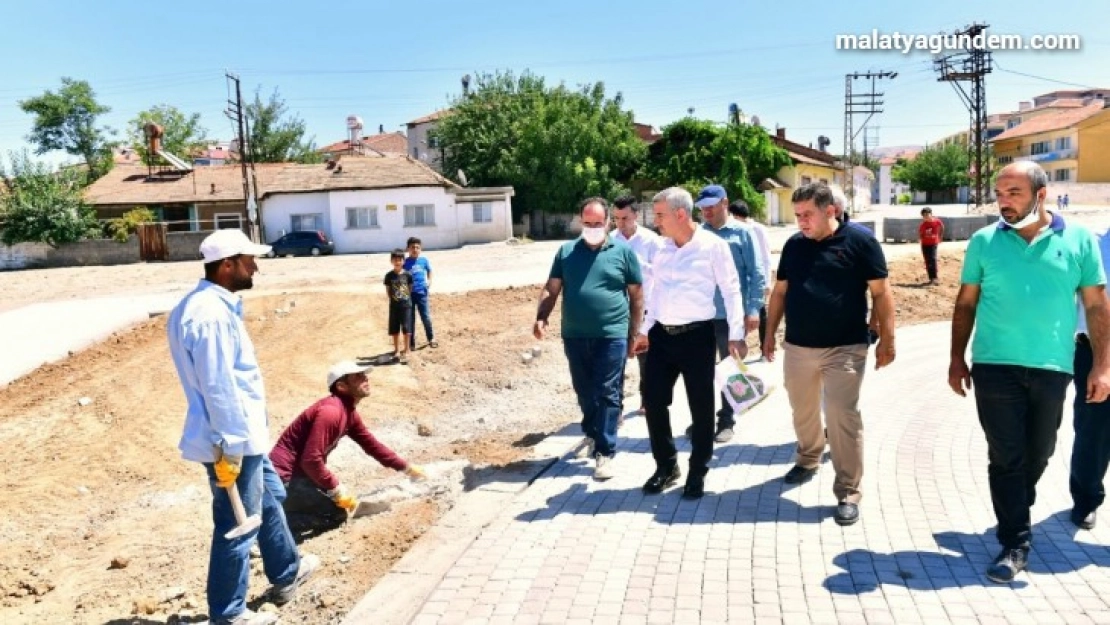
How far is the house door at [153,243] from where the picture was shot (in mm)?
37469

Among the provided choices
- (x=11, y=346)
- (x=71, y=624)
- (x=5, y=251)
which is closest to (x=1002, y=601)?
(x=71, y=624)

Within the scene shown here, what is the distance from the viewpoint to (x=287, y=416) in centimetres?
973

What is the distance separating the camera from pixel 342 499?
18.1 feet

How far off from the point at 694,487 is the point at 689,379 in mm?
682

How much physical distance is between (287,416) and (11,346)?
7.94 m

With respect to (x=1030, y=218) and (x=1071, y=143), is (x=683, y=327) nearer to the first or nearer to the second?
(x=1030, y=218)

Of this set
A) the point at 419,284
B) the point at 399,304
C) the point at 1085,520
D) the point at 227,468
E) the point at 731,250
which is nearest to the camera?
the point at 227,468

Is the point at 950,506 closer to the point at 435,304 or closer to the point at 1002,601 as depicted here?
the point at 1002,601

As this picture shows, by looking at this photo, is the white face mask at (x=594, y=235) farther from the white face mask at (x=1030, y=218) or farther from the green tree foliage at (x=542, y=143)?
the green tree foliage at (x=542, y=143)

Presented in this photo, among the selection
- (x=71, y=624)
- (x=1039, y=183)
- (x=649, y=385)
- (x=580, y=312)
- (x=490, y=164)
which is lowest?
(x=71, y=624)

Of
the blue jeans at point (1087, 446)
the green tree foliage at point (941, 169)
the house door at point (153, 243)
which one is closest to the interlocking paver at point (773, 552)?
the blue jeans at point (1087, 446)

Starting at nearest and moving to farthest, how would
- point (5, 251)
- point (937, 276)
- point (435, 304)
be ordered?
point (435, 304)
point (937, 276)
point (5, 251)

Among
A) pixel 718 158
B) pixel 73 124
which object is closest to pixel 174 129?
pixel 73 124

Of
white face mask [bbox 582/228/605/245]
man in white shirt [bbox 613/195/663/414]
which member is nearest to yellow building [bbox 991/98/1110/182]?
man in white shirt [bbox 613/195/663/414]
